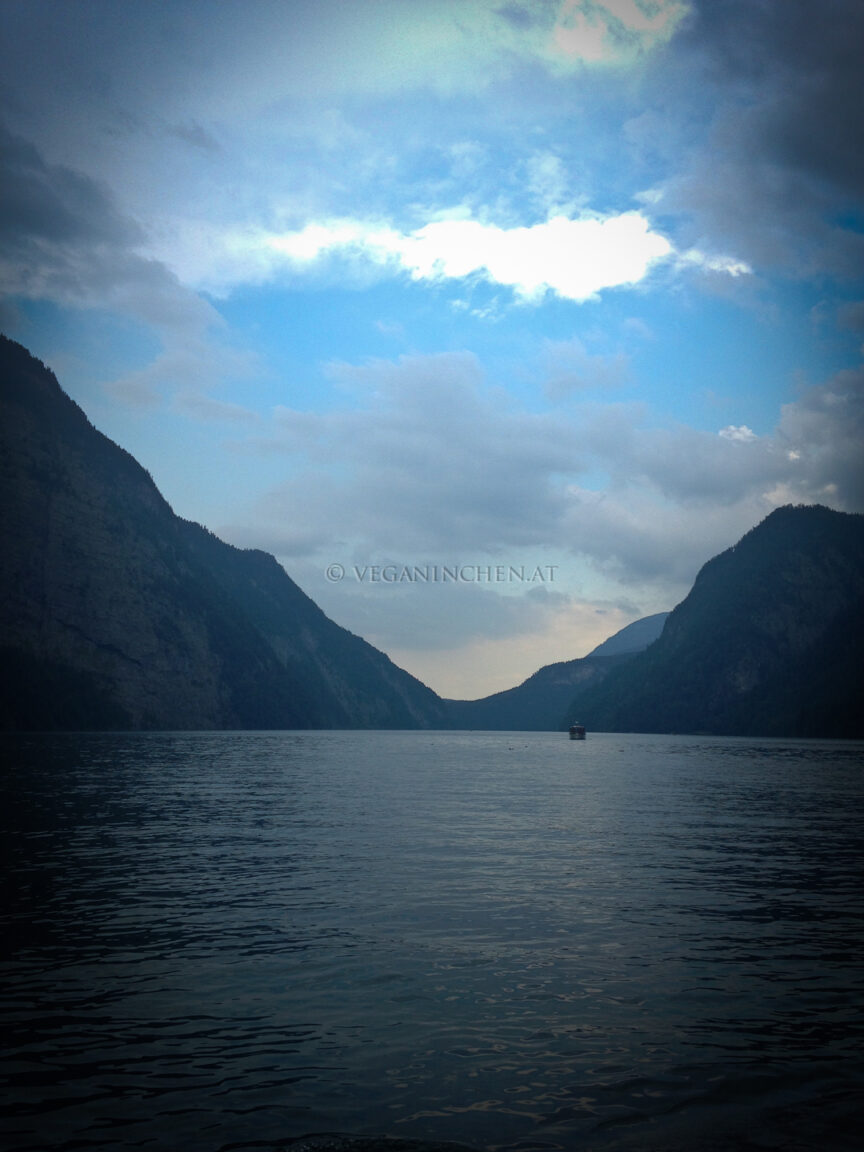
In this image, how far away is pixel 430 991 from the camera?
1549 cm

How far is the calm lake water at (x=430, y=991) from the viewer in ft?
34.4

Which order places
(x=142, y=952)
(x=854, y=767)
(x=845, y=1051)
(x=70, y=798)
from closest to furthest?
1. (x=845, y=1051)
2. (x=142, y=952)
3. (x=70, y=798)
4. (x=854, y=767)

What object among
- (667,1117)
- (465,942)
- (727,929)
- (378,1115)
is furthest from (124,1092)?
(727,929)

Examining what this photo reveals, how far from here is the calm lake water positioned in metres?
10.5

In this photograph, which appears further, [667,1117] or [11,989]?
[11,989]

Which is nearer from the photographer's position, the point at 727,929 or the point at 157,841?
the point at 727,929

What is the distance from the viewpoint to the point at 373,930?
65.9 ft

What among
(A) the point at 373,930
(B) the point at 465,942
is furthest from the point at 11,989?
(B) the point at 465,942

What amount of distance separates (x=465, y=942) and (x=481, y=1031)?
18.7 feet

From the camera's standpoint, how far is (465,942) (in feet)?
62.5

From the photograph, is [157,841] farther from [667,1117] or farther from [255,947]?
[667,1117]

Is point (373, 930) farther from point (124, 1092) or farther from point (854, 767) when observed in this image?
point (854, 767)

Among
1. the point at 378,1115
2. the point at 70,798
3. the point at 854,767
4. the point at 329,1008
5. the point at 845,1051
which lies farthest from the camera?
the point at 854,767

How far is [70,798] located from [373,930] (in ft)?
129
